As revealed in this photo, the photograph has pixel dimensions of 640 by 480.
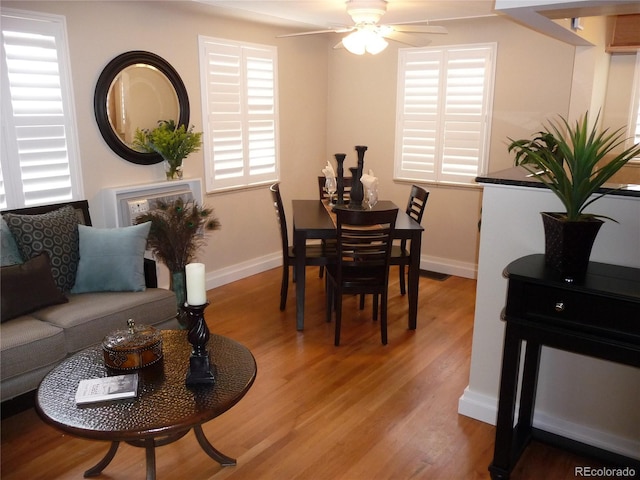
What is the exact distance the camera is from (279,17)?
4477mm

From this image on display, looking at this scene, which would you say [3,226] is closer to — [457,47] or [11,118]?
[11,118]

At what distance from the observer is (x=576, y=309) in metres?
1.92

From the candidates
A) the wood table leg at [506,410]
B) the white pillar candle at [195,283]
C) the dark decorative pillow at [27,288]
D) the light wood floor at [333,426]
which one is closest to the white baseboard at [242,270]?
the light wood floor at [333,426]

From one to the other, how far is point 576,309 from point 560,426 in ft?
2.98

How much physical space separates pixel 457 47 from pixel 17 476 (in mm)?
4556

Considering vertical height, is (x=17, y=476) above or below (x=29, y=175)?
below

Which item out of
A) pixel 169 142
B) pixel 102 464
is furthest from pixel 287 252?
pixel 102 464

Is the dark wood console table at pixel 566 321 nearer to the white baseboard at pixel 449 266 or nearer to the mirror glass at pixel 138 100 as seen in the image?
the white baseboard at pixel 449 266

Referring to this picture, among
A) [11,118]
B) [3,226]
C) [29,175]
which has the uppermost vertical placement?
[11,118]

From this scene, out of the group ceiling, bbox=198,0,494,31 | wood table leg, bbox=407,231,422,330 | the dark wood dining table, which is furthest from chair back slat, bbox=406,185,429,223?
ceiling, bbox=198,0,494,31

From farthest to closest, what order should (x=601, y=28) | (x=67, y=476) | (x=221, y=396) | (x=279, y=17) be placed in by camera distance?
(x=279, y=17), (x=601, y=28), (x=67, y=476), (x=221, y=396)

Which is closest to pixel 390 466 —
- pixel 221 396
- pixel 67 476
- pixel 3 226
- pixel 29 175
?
pixel 221 396

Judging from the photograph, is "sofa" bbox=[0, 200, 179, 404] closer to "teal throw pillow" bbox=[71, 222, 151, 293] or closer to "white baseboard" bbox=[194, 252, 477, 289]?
"teal throw pillow" bbox=[71, 222, 151, 293]

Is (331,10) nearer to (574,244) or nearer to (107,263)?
(107,263)
